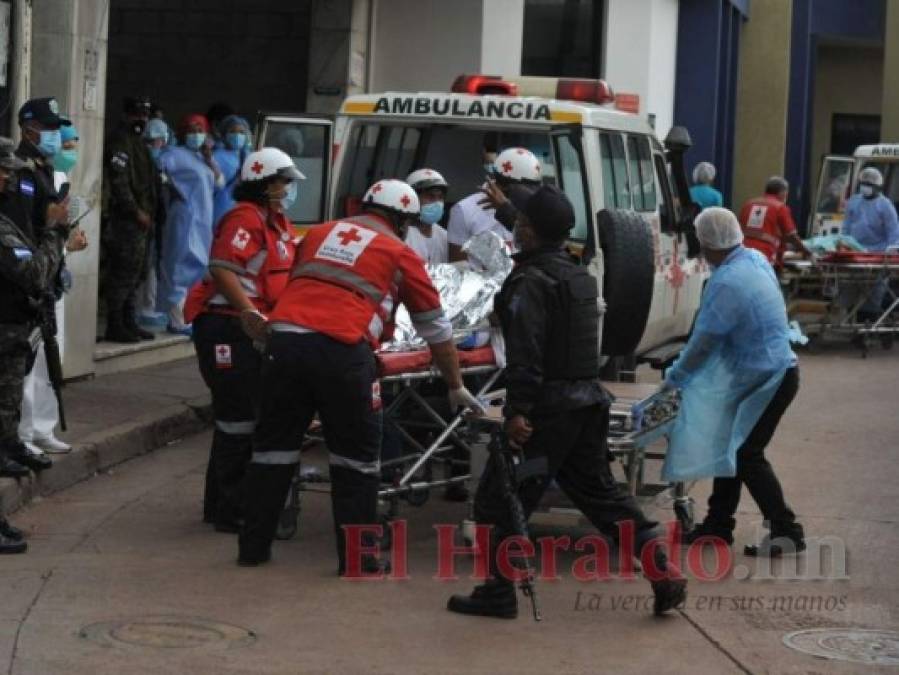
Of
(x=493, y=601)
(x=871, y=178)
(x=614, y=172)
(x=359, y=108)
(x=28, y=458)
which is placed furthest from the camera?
(x=871, y=178)

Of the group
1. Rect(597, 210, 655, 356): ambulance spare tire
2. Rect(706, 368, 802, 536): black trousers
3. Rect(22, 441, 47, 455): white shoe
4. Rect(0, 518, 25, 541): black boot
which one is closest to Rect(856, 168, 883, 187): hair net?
Rect(597, 210, 655, 356): ambulance spare tire

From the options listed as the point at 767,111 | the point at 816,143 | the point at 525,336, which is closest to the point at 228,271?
the point at 525,336

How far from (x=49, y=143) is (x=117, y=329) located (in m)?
4.42

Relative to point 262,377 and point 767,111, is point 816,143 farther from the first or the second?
point 262,377

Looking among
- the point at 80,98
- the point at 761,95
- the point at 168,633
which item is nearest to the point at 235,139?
the point at 80,98

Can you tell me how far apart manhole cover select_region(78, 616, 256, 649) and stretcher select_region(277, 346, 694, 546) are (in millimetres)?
1661

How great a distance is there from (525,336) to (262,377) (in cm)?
133

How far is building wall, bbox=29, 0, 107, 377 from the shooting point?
1272cm

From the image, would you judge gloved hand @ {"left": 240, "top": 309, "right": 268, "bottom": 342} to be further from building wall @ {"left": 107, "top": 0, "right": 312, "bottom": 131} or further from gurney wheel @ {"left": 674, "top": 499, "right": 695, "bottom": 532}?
building wall @ {"left": 107, "top": 0, "right": 312, "bottom": 131}

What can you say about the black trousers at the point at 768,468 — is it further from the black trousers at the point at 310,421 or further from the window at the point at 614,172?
the window at the point at 614,172

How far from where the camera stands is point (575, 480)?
25.5 ft

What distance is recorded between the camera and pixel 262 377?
816 centimetres

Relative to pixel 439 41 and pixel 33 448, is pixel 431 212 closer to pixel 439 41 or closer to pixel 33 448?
pixel 33 448

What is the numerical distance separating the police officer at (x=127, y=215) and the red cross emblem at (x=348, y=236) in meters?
6.25
